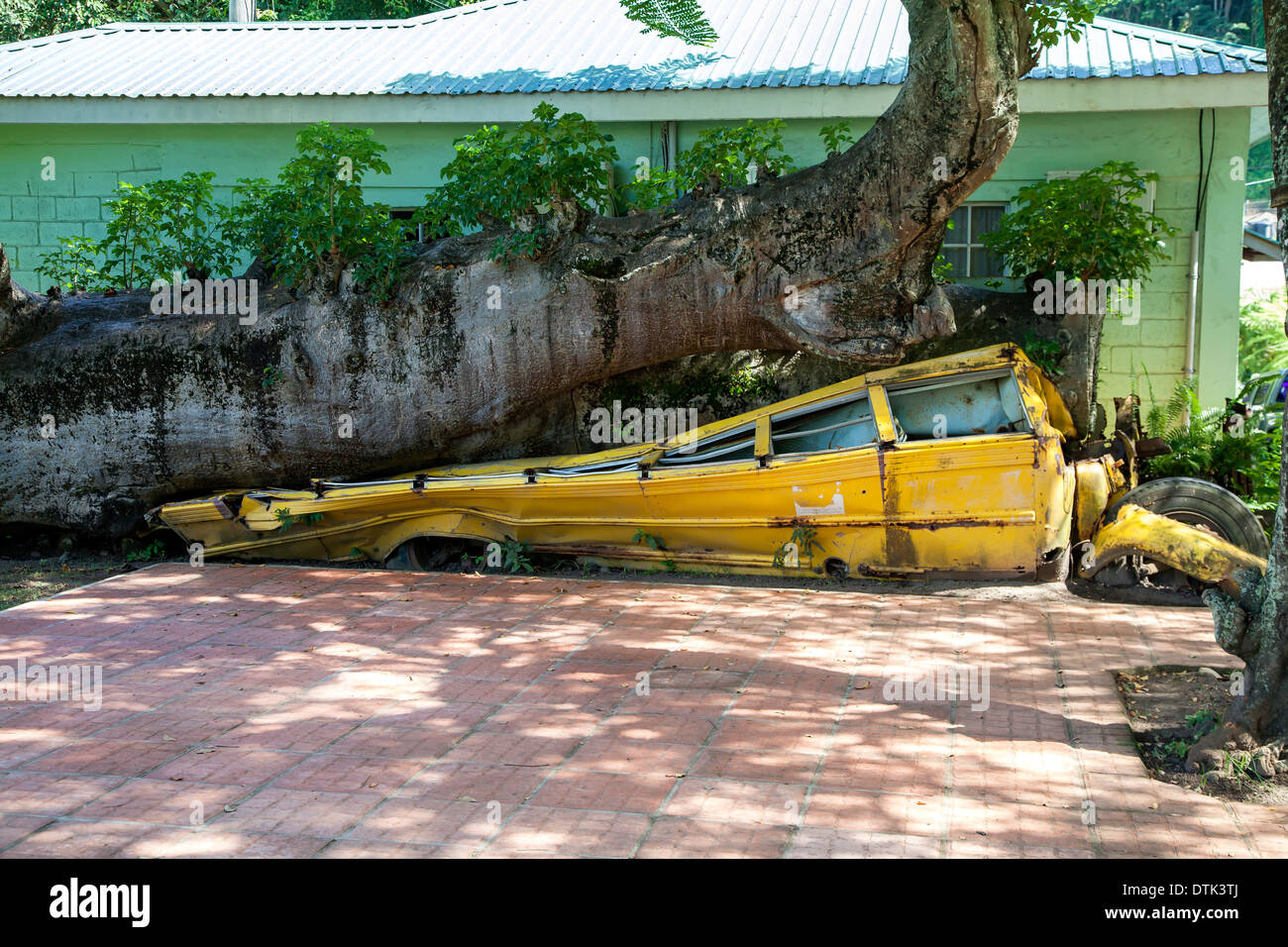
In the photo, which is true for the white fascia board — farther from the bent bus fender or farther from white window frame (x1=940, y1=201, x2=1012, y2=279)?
the bent bus fender

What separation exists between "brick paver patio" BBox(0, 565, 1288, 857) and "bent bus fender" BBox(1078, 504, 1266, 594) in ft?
2.28

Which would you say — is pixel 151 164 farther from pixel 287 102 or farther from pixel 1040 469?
pixel 1040 469

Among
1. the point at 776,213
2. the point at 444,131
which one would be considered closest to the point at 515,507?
the point at 776,213

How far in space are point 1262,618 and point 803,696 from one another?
2395 mm

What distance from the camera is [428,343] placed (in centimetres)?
936

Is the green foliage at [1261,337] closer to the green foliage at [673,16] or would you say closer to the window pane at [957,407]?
the window pane at [957,407]

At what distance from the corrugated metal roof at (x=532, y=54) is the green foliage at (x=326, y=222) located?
214cm

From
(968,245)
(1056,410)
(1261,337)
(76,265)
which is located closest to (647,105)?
(968,245)

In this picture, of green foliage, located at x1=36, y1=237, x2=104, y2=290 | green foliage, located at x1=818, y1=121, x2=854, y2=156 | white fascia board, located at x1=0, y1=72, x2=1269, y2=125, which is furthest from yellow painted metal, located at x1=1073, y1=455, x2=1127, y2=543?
green foliage, located at x1=36, y1=237, x2=104, y2=290

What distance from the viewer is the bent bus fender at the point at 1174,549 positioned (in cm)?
616

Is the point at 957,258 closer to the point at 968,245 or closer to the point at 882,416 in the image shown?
the point at 968,245

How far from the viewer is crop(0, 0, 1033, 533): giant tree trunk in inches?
341

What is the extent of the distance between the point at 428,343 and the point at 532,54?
4.75 m

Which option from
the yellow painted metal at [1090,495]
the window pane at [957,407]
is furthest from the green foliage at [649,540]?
the yellow painted metal at [1090,495]
